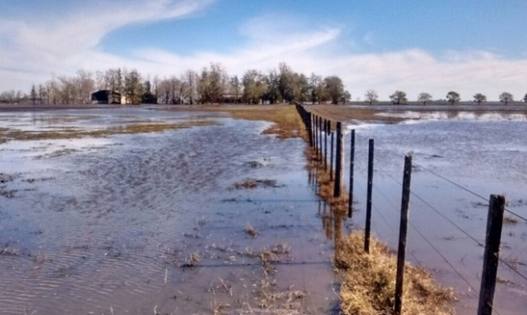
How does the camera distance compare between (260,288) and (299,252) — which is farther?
(299,252)

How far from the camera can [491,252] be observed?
3590 millimetres

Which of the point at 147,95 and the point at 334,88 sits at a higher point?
the point at 334,88

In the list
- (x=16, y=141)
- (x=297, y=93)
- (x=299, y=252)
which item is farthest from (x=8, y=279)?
(x=297, y=93)

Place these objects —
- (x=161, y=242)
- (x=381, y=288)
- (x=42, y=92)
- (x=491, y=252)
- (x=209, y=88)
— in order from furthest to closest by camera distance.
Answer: (x=42, y=92) < (x=209, y=88) < (x=161, y=242) < (x=381, y=288) < (x=491, y=252)

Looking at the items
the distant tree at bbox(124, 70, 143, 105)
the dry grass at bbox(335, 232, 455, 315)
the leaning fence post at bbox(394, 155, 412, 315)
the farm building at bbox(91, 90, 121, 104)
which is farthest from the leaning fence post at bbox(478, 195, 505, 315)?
the farm building at bbox(91, 90, 121, 104)

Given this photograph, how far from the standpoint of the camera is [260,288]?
6277mm

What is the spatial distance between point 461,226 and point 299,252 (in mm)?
3877

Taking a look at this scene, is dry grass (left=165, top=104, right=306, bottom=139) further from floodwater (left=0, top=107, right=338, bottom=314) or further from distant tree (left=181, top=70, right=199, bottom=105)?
distant tree (left=181, top=70, right=199, bottom=105)

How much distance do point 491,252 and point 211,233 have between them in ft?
19.8

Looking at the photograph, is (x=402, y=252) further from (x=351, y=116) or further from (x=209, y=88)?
(x=209, y=88)

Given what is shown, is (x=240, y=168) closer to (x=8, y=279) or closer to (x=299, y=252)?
(x=299, y=252)

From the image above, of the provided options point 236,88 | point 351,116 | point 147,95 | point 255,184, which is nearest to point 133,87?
point 147,95

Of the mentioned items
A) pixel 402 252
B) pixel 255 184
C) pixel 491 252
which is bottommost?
pixel 255 184

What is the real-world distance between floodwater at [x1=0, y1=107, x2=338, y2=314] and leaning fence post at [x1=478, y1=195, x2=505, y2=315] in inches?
93.4
